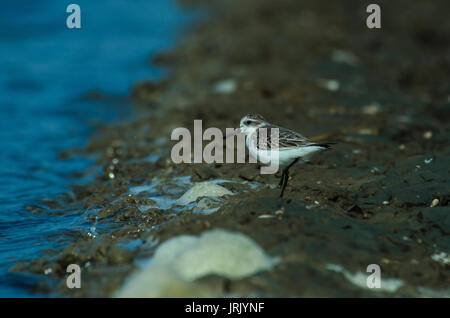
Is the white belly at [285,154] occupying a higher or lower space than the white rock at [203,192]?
higher

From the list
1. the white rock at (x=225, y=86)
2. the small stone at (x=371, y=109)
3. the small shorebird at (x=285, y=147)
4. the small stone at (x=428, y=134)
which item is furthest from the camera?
the white rock at (x=225, y=86)

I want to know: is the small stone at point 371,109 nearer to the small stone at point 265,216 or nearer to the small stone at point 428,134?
the small stone at point 428,134

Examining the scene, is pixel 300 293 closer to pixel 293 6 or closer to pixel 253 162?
pixel 253 162

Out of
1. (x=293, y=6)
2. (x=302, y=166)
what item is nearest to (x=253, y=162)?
(x=302, y=166)

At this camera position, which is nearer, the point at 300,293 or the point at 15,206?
the point at 300,293

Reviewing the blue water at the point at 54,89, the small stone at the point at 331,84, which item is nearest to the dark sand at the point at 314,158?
the small stone at the point at 331,84

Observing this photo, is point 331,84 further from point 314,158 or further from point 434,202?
point 434,202

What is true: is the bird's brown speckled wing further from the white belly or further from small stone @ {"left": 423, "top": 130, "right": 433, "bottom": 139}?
small stone @ {"left": 423, "top": 130, "right": 433, "bottom": 139}
